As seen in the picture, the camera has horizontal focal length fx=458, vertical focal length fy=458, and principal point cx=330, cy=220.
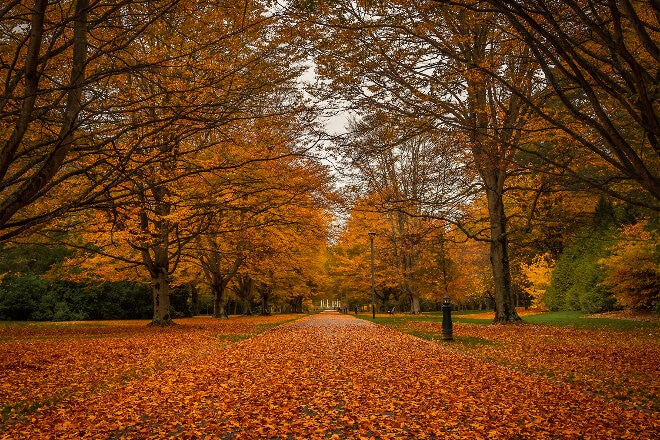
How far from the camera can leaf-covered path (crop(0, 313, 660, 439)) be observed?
4312 mm

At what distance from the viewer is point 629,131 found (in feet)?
44.5

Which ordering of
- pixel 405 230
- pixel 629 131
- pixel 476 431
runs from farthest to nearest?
pixel 405 230
pixel 629 131
pixel 476 431

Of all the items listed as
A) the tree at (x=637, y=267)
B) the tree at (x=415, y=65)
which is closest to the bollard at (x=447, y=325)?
the tree at (x=415, y=65)

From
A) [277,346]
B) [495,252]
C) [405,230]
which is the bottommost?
[277,346]

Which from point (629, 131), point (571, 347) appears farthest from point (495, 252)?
point (571, 347)

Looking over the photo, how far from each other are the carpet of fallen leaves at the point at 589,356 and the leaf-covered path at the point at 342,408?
533mm

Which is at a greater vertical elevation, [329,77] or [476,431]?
[329,77]

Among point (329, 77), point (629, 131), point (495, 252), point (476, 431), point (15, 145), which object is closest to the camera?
point (476, 431)

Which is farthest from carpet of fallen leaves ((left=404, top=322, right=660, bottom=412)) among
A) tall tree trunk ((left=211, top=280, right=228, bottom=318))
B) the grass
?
tall tree trunk ((left=211, top=280, right=228, bottom=318))

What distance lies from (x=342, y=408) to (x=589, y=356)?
5.99 m

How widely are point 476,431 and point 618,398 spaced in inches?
100

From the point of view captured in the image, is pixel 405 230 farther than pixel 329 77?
Yes

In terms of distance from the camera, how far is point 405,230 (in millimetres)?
33656

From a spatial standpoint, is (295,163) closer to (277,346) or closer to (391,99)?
(391,99)
